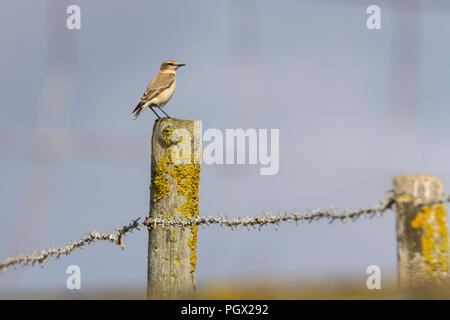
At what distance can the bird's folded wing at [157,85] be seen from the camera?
12156 millimetres

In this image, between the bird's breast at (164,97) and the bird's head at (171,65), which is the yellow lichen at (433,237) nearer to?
the bird's breast at (164,97)

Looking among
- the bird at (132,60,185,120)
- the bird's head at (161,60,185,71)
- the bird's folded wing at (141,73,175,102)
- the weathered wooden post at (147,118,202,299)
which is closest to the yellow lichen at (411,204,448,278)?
the weathered wooden post at (147,118,202,299)

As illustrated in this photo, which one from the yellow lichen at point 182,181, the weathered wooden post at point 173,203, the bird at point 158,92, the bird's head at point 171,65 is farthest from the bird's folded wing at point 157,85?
the yellow lichen at point 182,181

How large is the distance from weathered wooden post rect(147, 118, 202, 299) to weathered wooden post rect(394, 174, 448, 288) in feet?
6.85

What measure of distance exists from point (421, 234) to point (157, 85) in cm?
928

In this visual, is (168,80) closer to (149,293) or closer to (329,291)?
(149,293)

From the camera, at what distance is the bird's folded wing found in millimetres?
12156

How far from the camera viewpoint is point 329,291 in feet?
12.3

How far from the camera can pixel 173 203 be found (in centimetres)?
552

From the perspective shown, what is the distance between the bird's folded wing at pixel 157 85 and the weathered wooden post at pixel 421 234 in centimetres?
866

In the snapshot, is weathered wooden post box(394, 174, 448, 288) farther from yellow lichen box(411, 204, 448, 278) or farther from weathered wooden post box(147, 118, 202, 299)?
weathered wooden post box(147, 118, 202, 299)

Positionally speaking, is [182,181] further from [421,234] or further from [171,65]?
[171,65]
